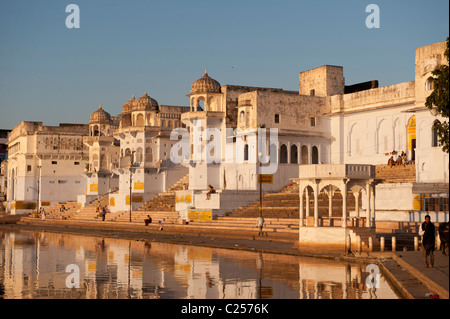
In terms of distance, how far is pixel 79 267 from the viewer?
24.3 meters

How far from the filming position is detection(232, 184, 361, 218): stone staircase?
42688mm

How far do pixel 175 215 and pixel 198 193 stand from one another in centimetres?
249

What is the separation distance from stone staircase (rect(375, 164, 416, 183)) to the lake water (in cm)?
1717

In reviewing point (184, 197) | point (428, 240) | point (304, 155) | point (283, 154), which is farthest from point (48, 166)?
point (428, 240)

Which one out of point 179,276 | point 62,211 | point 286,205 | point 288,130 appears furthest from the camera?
point 62,211

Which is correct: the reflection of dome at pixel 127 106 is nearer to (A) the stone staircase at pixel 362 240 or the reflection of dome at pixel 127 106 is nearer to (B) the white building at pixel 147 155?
(B) the white building at pixel 147 155

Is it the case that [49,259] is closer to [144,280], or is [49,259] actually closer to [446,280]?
[144,280]

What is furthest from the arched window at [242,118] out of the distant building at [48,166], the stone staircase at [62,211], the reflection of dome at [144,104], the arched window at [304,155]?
the distant building at [48,166]

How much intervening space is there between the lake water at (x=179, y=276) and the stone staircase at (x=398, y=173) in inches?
676

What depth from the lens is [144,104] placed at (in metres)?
67.3

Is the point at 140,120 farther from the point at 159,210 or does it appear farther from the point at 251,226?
the point at 251,226

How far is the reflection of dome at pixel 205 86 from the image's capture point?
57672mm

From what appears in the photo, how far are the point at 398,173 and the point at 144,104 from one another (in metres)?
29.3
